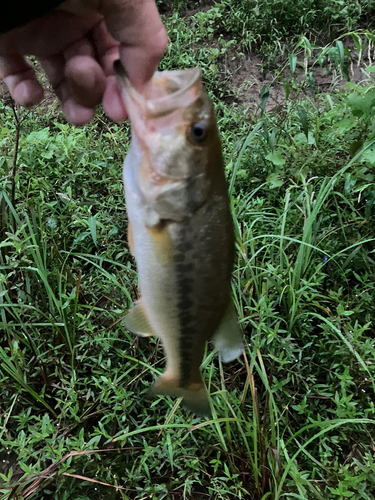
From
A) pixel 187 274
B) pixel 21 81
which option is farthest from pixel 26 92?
pixel 187 274

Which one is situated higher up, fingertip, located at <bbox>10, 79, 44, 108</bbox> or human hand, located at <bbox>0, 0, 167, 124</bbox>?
human hand, located at <bbox>0, 0, 167, 124</bbox>

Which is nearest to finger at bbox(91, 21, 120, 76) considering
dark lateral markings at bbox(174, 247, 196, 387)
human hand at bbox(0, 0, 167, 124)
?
human hand at bbox(0, 0, 167, 124)

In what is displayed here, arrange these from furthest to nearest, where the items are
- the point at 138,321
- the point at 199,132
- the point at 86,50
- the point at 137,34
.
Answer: the point at 86,50, the point at 138,321, the point at 137,34, the point at 199,132

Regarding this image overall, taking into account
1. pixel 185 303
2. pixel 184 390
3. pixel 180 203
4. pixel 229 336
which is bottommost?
pixel 184 390

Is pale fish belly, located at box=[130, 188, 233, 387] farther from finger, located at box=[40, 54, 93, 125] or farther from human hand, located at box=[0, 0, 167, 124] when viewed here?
finger, located at box=[40, 54, 93, 125]

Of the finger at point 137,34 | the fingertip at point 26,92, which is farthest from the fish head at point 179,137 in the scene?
the fingertip at point 26,92

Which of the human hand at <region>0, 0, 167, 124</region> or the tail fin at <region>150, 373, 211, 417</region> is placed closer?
the human hand at <region>0, 0, 167, 124</region>

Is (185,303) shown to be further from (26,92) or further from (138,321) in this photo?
(26,92)

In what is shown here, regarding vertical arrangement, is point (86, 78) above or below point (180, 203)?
above
